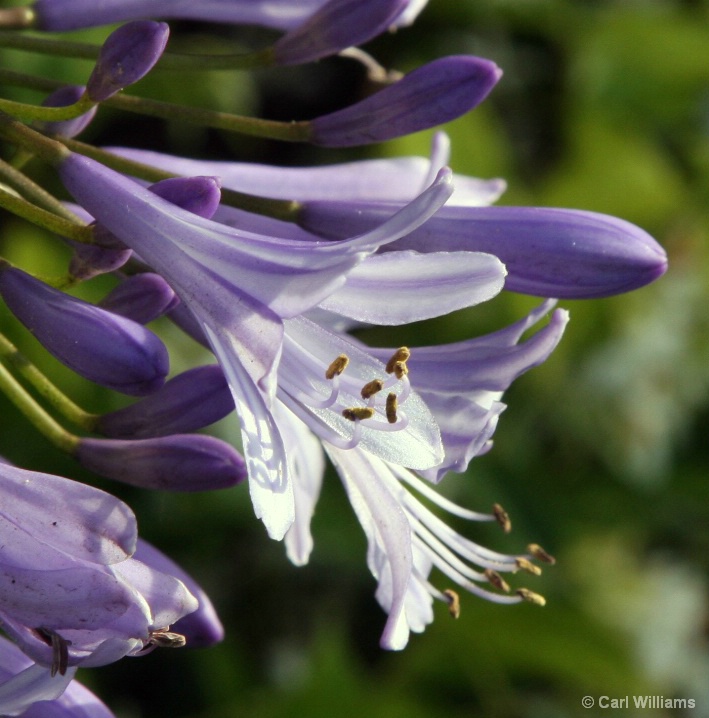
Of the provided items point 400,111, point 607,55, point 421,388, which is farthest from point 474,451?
point 607,55

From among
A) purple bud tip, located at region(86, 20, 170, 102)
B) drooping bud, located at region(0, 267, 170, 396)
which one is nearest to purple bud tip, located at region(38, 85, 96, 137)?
purple bud tip, located at region(86, 20, 170, 102)

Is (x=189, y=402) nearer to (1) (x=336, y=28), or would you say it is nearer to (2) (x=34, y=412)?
(2) (x=34, y=412)

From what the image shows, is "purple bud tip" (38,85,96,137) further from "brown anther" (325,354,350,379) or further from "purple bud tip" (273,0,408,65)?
"brown anther" (325,354,350,379)

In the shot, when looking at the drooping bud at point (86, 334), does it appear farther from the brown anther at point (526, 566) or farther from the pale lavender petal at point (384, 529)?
the brown anther at point (526, 566)

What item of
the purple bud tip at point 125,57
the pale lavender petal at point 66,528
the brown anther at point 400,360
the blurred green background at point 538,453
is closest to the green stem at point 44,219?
the purple bud tip at point 125,57

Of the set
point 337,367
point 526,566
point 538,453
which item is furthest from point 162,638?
point 538,453

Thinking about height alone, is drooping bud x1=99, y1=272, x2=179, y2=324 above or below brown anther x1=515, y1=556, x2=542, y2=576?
above

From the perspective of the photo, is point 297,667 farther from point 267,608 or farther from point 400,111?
point 400,111
